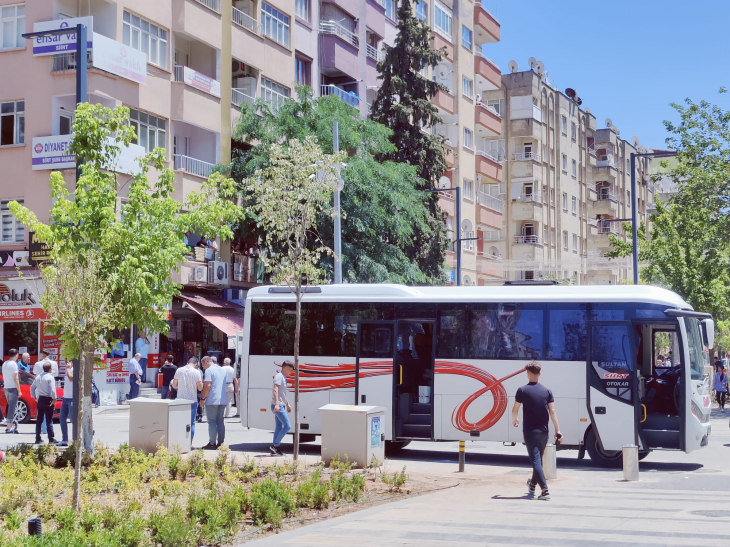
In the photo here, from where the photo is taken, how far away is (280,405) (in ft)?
63.2

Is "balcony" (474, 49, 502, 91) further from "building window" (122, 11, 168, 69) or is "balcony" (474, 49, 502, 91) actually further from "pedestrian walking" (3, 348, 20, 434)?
"pedestrian walking" (3, 348, 20, 434)

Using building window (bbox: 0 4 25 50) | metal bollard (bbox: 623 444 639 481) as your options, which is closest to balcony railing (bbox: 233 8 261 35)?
building window (bbox: 0 4 25 50)

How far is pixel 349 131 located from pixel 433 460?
20246mm

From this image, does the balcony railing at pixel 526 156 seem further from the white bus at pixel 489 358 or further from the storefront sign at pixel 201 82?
the white bus at pixel 489 358

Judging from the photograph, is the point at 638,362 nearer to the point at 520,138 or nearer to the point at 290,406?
the point at 290,406

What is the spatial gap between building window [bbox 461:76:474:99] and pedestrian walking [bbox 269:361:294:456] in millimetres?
44121

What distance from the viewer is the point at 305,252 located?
1764 cm

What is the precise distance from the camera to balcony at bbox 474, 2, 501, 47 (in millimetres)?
65375

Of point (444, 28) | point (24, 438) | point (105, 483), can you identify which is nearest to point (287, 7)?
point (444, 28)

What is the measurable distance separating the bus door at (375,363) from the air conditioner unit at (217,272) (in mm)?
18765

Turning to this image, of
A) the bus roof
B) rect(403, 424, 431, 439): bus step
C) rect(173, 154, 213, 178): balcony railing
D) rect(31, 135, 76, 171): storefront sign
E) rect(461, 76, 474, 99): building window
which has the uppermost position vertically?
rect(461, 76, 474, 99): building window

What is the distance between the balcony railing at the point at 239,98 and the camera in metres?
41.2

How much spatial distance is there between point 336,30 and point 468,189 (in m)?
16.1

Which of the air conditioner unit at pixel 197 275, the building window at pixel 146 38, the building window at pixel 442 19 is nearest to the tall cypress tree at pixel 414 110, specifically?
the air conditioner unit at pixel 197 275
